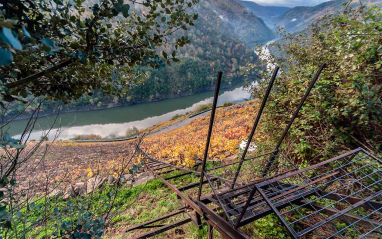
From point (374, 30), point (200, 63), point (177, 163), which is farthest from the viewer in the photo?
point (200, 63)

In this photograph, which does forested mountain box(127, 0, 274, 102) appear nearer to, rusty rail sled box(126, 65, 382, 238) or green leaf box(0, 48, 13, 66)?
rusty rail sled box(126, 65, 382, 238)

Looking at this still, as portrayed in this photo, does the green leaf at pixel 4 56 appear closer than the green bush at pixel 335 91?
Yes

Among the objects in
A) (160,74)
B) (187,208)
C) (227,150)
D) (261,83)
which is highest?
(261,83)

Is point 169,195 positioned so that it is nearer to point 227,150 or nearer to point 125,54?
point 227,150

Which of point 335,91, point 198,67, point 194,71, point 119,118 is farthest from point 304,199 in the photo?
point 198,67

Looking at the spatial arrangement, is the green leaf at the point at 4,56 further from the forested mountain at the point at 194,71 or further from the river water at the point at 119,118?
the river water at the point at 119,118

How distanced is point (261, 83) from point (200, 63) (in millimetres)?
69890

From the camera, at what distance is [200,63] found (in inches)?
2800

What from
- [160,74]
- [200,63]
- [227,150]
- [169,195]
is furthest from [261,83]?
[200,63]

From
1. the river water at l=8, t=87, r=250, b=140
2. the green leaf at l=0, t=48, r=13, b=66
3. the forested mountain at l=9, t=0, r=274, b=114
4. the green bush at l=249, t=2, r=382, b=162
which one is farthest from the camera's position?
the forested mountain at l=9, t=0, r=274, b=114

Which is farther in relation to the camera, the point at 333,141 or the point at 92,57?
the point at 333,141

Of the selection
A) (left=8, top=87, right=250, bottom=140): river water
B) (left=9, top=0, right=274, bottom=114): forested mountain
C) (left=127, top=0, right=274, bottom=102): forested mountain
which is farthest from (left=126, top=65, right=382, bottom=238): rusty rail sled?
(left=8, top=87, right=250, bottom=140): river water

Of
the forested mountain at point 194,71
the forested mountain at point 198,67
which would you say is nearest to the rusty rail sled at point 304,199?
the forested mountain at point 194,71

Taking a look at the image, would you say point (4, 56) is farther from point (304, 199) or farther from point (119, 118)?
point (119, 118)
